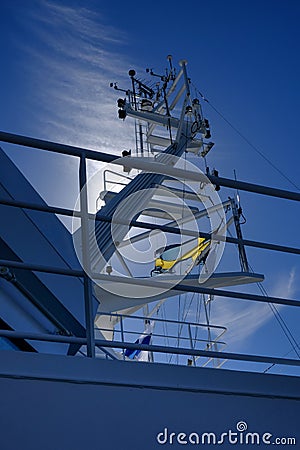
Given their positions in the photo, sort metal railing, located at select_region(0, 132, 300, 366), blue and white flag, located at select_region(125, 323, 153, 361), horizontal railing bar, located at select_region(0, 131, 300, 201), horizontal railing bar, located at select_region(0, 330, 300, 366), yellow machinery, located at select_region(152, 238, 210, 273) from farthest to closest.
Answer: blue and white flag, located at select_region(125, 323, 153, 361) < yellow machinery, located at select_region(152, 238, 210, 273) < horizontal railing bar, located at select_region(0, 131, 300, 201) < metal railing, located at select_region(0, 132, 300, 366) < horizontal railing bar, located at select_region(0, 330, 300, 366)

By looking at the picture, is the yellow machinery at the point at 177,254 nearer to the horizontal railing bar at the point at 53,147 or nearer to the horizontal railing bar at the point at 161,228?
the horizontal railing bar at the point at 161,228

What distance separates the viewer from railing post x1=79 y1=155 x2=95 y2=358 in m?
1.18

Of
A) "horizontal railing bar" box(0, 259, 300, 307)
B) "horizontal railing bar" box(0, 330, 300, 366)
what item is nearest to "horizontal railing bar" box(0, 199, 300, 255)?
"horizontal railing bar" box(0, 259, 300, 307)

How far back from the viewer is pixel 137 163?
1369 mm

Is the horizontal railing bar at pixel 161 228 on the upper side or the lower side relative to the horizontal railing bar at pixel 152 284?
upper

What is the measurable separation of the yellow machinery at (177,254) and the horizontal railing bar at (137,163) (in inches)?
164

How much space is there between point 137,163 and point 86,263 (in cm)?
29

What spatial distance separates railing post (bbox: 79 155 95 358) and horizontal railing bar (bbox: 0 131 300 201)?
0.04 meters

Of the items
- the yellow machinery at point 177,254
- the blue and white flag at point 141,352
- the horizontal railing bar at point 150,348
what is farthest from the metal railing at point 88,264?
the blue and white flag at point 141,352

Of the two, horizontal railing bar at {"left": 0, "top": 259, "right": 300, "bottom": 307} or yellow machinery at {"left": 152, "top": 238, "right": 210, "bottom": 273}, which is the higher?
yellow machinery at {"left": 152, "top": 238, "right": 210, "bottom": 273}

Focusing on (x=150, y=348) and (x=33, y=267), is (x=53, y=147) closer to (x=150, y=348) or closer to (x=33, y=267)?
(x=33, y=267)

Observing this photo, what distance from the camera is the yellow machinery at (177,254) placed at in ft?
19.3

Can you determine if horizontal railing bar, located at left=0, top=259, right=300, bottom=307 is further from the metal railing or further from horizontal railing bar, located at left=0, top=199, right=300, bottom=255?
horizontal railing bar, located at left=0, top=199, right=300, bottom=255

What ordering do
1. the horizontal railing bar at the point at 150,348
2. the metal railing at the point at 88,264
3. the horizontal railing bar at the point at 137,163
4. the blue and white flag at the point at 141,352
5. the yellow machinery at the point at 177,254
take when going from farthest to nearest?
the blue and white flag at the point at 141,352, the yellow machinery at the point at 177,254, the horizontal railing bar at the point at 137,163, the metal railing at the point at 88,264, the horizontal railing bar at the point at 150,348
